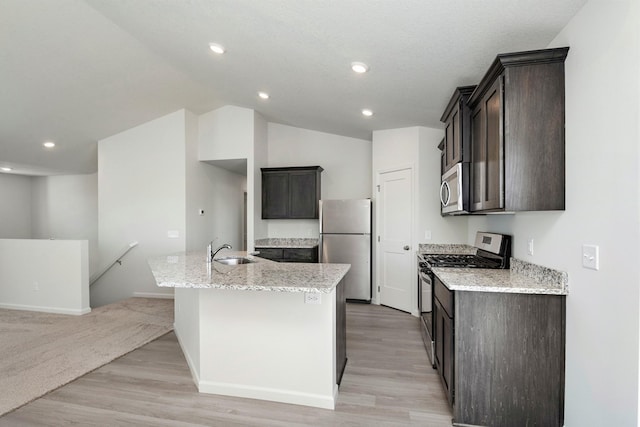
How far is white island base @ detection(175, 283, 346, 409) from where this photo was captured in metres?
2.15

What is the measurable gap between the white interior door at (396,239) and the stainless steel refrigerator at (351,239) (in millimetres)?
216

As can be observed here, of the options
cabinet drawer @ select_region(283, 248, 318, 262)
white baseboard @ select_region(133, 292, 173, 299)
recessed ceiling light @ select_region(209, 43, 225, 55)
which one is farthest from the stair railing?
recessed ceiling light @ select_region(209, 43, 225, 55)

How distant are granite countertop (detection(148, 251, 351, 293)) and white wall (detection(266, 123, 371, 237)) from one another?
287 centimetres

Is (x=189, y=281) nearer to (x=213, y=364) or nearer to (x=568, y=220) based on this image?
(x=213, y=364)

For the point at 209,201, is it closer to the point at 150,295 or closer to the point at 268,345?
the point at 150,295

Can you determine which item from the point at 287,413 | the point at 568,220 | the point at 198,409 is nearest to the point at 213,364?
the point at 198,409

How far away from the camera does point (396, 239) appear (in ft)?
14.7

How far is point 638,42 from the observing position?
1288 mm

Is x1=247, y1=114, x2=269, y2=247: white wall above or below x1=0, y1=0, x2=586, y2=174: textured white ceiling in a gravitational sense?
below

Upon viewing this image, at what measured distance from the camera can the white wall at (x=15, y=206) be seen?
6.89 m

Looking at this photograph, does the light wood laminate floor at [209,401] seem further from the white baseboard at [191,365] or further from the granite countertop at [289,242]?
the granite countertop at [289,242]

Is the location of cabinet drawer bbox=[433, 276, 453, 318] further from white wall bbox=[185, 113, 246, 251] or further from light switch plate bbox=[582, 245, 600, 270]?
white wall bbox=[185, 113, 246, 251]

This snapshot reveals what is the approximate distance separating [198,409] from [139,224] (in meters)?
Answer: 3.89

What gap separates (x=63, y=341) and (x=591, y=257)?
4.68 m
